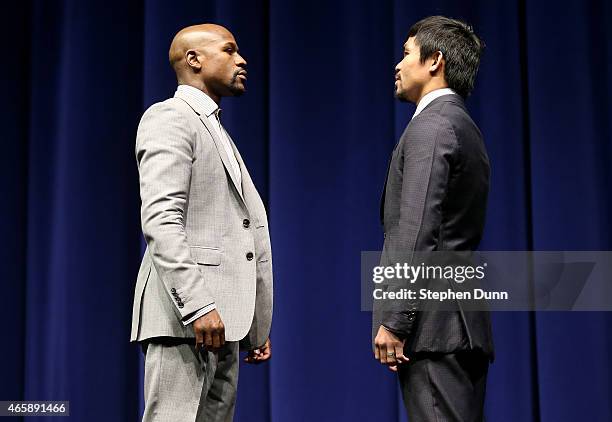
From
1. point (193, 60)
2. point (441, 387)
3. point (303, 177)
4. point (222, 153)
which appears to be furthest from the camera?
point (303, 177)

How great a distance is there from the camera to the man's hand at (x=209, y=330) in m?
1.71

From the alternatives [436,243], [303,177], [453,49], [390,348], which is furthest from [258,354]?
[303,177]

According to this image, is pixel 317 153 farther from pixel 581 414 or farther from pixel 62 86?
pixel 581 414

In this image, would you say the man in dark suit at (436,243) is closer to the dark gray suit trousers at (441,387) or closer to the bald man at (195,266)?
the dark gray suit trousers at (441,387)

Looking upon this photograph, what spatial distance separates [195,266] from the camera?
174cm

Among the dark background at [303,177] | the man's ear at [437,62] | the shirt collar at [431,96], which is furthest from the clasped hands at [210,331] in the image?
the dark background at [303,177]

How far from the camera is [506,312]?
2859 mm

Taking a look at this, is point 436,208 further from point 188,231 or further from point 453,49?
point 188,231

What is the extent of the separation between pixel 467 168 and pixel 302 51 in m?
1.42

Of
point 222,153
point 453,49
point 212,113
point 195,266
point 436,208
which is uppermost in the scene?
point 453,49

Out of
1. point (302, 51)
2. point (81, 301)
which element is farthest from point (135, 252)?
point (302, 51)

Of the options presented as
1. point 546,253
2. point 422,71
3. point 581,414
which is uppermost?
point 422,71

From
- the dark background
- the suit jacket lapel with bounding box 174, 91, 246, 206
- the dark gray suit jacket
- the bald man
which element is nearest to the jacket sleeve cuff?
the dark gray suit jacket

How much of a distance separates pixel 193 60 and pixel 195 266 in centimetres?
58
